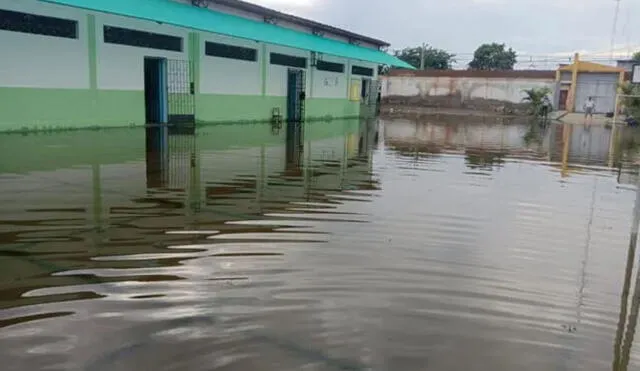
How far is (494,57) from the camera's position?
58.2m

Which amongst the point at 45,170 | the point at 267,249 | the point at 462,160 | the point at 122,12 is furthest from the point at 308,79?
A: the point at 267,249

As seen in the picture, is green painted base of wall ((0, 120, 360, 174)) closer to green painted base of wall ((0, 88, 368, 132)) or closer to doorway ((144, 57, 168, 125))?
green painted base of wall ((0, 88, 368, 132))

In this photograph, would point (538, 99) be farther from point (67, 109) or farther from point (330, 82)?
point (67, 109)

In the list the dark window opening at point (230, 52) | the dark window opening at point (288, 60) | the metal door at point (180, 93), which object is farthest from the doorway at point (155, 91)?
the dark window opening at point (288, 60)

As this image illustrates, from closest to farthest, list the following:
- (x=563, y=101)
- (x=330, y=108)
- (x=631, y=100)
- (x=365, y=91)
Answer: (x=330, y=108)
(x=631, y=100)
(x=365, y=91)
(x=563, y=101)

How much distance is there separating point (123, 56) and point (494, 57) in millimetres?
49848

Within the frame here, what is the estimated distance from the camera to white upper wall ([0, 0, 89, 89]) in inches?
→ 502

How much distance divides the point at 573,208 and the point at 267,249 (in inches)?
172

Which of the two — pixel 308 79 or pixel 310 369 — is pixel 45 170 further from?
pixel 308 79

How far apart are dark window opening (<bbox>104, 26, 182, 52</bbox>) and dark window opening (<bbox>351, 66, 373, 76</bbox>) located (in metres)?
13.9

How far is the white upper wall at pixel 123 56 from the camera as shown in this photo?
14.9 m

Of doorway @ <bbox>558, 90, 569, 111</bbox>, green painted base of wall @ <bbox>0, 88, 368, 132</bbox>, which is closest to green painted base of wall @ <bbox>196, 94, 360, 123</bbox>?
green painted base of wall @ <bbox>0, 88, 368, 132</bbox>

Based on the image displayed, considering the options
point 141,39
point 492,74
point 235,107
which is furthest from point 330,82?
point 492,74

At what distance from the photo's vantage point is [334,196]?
705 cm
